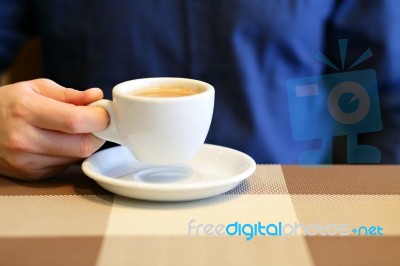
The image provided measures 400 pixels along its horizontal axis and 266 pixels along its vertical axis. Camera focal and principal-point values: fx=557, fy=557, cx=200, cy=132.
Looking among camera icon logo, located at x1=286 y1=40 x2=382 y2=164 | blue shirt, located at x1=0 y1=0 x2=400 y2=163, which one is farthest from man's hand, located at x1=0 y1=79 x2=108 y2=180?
camera icon logo, located at x1=286 y1=40 x2=382 y2=164

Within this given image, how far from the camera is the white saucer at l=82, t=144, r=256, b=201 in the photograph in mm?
559

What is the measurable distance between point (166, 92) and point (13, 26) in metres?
0.43

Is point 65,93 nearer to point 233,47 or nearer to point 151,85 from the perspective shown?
point 151,85

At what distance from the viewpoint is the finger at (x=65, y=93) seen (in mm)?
613

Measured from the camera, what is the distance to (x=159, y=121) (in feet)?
1.80

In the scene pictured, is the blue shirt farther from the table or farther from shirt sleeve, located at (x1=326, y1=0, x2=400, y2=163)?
the table

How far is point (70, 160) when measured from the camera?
650 millimetres

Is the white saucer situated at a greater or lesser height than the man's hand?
lesser

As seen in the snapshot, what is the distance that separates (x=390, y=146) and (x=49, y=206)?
56 centimetres

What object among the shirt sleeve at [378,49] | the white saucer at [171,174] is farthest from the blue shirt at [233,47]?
the white saucer at [171,174]

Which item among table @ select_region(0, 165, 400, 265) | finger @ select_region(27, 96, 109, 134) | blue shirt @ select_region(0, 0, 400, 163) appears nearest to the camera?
table @ select_region(0, 165, 400, 265)

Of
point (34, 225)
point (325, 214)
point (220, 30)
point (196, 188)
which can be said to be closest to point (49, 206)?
point (34, 225)

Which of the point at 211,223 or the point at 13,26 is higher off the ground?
the point at 13,26

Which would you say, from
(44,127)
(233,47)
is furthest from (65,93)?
(233,47)
